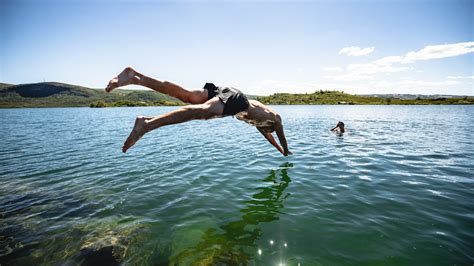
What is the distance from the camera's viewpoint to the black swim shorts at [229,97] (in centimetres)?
618

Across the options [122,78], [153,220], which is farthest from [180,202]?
[122,78]

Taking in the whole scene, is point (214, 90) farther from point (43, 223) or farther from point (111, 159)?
point (111, 159)

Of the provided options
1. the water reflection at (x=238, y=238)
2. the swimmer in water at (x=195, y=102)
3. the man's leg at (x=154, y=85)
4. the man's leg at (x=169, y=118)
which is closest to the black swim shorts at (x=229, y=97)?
the swimmer in water at (x=195, y=102)

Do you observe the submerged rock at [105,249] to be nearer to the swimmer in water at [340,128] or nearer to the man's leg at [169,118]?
the man's leg at [169,118]

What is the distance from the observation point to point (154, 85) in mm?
6543

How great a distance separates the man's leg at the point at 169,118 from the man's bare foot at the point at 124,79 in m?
1.60

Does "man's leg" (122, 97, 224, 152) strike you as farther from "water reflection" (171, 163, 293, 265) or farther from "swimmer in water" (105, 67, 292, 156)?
"water reflection" (171, 163, 293, 265)

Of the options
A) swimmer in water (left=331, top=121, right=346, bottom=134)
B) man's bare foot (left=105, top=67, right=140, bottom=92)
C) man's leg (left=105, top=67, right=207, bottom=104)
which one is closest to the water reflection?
man's leg (left=105, top=67, right=207, bottom=104)

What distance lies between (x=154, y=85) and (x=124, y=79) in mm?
788

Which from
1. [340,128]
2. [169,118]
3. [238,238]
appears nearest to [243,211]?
[238,238]

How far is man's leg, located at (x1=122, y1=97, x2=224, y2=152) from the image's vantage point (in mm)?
5137

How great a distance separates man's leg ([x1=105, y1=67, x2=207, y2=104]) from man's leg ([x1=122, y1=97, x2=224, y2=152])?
976mm

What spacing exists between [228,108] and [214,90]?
3.14 ft

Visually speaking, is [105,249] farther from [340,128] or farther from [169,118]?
[340,128]
